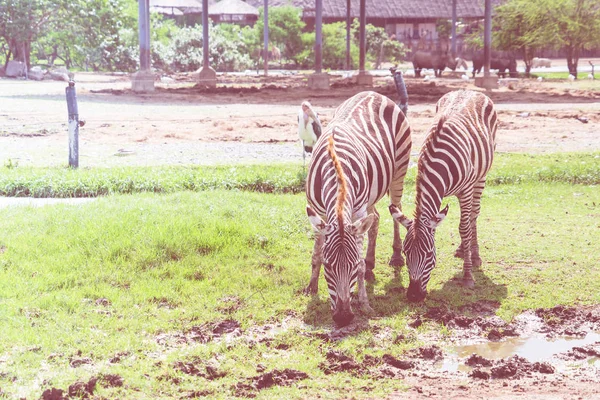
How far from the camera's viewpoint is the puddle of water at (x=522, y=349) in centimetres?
566

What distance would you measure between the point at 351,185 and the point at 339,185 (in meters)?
0.28

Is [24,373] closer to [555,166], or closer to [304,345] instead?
[304,345]

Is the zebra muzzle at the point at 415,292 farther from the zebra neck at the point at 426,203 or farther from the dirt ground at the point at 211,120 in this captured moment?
the dirt ground at the point at 211,120

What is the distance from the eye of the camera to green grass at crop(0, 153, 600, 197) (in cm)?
1005

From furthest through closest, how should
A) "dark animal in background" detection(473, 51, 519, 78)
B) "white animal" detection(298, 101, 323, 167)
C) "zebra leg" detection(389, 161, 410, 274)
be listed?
"dark animal in background" detection(473, 51, 519, 78) → "white animal" detection(298, 101, 323, 167) → "zebra leg" detection(389, 161, 410, 274)

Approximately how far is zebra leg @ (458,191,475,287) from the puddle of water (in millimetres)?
1235

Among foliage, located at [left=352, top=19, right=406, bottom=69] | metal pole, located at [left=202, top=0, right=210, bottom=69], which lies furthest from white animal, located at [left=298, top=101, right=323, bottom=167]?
foliage, located at [left=352, top=19, right=406, bottom=69]

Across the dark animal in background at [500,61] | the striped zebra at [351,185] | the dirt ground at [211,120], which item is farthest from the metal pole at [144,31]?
the striped zebra at [351,185]

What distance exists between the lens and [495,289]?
7148 mm

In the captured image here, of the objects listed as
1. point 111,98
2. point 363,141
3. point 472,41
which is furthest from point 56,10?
point 363,141

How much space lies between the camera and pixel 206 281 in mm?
7109

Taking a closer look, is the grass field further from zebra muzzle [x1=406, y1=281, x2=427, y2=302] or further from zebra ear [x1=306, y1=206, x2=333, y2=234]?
zebra ear [x1=306, y1=206, x2=333, y2=234]

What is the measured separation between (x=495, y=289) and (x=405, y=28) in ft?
150

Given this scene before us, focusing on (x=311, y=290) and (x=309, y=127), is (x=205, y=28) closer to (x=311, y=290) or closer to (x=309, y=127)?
(x=309, y=127)
